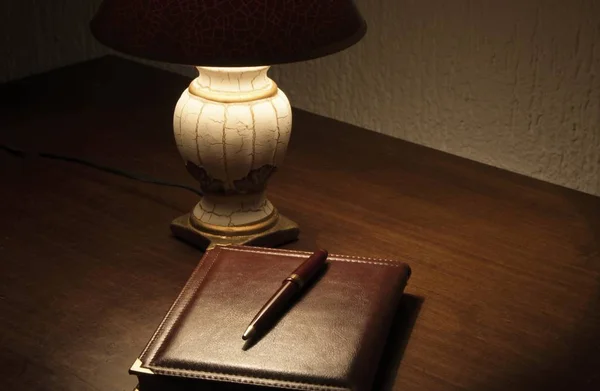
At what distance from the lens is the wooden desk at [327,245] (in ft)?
2.99

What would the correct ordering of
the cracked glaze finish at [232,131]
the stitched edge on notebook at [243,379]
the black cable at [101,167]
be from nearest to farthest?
the stitched edge on notebook at [243,379] → the cracked glaze finish at [232,131] → the black cable at [101,167]

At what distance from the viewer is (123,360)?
902 millimetres

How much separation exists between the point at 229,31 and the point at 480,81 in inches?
21.6

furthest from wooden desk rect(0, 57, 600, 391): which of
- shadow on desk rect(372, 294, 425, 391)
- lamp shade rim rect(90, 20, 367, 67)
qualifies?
lamp shade rim rect(90, 20, 367, 67)

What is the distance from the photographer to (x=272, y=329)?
88 centimetres

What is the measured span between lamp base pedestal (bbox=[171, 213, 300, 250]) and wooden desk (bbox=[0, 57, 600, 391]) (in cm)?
2

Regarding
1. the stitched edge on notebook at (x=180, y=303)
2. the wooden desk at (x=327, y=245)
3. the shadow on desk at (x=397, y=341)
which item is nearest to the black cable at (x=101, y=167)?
the wooden desk at (x=327, y=245)

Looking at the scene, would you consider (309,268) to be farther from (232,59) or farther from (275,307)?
(232,59)

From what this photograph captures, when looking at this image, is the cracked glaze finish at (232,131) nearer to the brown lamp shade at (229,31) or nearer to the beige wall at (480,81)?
the brown lamp shade at (229,31)

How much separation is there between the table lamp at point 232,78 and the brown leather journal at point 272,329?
9 centimetres

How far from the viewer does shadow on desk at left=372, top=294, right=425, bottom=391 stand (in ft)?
2.89

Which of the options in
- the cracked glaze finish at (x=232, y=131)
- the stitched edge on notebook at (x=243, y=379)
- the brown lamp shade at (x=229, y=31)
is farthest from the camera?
the cracked glaze finish at (x=232, y=131)

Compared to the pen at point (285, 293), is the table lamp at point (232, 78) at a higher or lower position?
higher

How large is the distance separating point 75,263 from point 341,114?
1.97 feet
